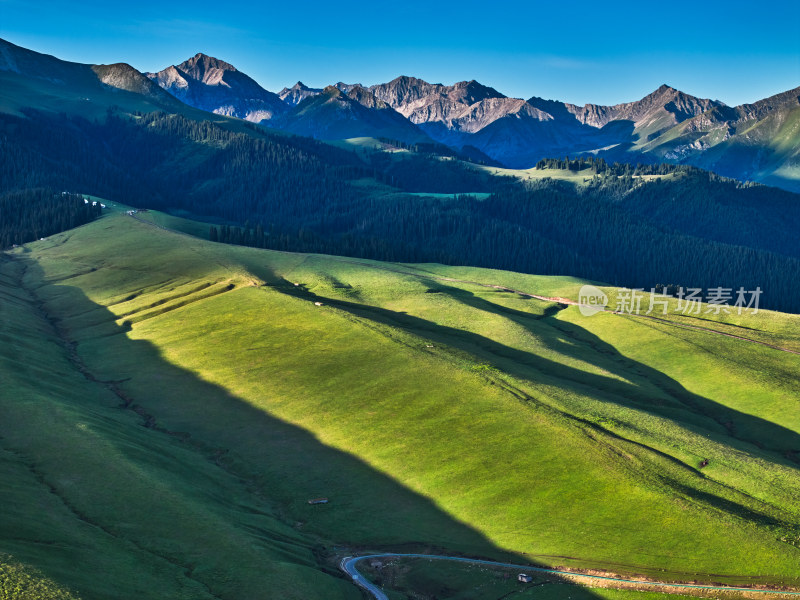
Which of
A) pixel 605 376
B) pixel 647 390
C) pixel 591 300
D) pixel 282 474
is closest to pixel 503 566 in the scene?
pixel 282 474

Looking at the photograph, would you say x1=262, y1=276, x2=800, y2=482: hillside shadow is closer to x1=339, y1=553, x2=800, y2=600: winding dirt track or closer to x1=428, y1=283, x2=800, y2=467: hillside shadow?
x1=428, y1=283, x2=800, y2=467: hillside shadow

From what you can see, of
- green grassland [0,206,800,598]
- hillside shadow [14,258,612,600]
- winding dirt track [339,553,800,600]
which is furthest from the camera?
hillside shadow [14,258,612,600]

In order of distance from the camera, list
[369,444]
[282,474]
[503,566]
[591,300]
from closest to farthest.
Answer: [503,566], [282,474], [369,444], [591,300]

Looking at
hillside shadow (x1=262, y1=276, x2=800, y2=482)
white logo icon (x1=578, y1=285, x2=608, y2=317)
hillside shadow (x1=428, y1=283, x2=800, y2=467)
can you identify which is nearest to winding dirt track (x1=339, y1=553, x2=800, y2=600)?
hillside shadow (x1=262, y1=276, x2=800, y2=482)

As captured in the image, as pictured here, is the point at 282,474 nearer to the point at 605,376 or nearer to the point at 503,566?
the point at 503,566

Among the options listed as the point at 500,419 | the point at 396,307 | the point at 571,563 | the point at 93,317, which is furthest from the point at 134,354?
the point at 571,563

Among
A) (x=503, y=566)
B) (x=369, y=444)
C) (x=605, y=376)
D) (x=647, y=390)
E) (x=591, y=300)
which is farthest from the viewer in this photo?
(x=591, y=300)
